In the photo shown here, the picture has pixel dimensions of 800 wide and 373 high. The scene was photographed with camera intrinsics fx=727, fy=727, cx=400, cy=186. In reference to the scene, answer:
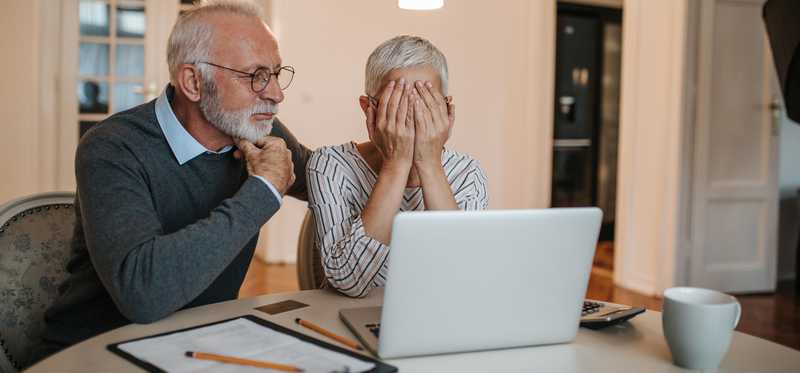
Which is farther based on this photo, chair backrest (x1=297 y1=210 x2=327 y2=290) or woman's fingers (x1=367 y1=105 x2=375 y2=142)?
chair backrest (x1=297 y1=210 x2=327 y2=290)

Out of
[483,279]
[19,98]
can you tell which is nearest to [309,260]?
[483,279]

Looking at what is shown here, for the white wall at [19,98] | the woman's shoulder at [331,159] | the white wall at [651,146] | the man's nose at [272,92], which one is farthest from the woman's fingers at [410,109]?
the white wall at [19,98]

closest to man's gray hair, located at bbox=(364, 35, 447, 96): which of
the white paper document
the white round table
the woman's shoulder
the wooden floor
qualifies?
the woman's shoulder

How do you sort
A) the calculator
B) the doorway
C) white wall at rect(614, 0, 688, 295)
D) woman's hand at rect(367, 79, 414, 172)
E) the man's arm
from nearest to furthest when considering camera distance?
the calculator, woman's hand at rect(367, 79, 414, 172), the man's arm, white wall at rect(614, 0, 688, 295), the doorway

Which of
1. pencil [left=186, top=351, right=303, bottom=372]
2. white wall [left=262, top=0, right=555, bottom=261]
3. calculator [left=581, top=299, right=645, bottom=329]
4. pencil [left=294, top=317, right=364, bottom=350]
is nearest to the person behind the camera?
pencil [left=186, top=351, right=303, bottom=372]

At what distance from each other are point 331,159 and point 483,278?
0.65 meters

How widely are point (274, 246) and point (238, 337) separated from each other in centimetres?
374

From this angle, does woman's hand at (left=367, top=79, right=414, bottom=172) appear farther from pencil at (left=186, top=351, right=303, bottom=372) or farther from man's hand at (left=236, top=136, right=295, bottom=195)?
pencil at (left=186, top=351, right=303, bottom=372)

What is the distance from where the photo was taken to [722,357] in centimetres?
92

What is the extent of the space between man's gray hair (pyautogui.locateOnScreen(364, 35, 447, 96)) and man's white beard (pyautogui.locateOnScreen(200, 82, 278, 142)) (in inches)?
9.8

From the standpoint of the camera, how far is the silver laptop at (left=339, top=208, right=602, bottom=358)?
0.88 m

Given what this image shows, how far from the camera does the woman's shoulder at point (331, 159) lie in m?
1.47

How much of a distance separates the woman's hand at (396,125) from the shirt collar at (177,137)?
1.24ft

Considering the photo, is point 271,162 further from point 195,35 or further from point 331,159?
point 195,35
